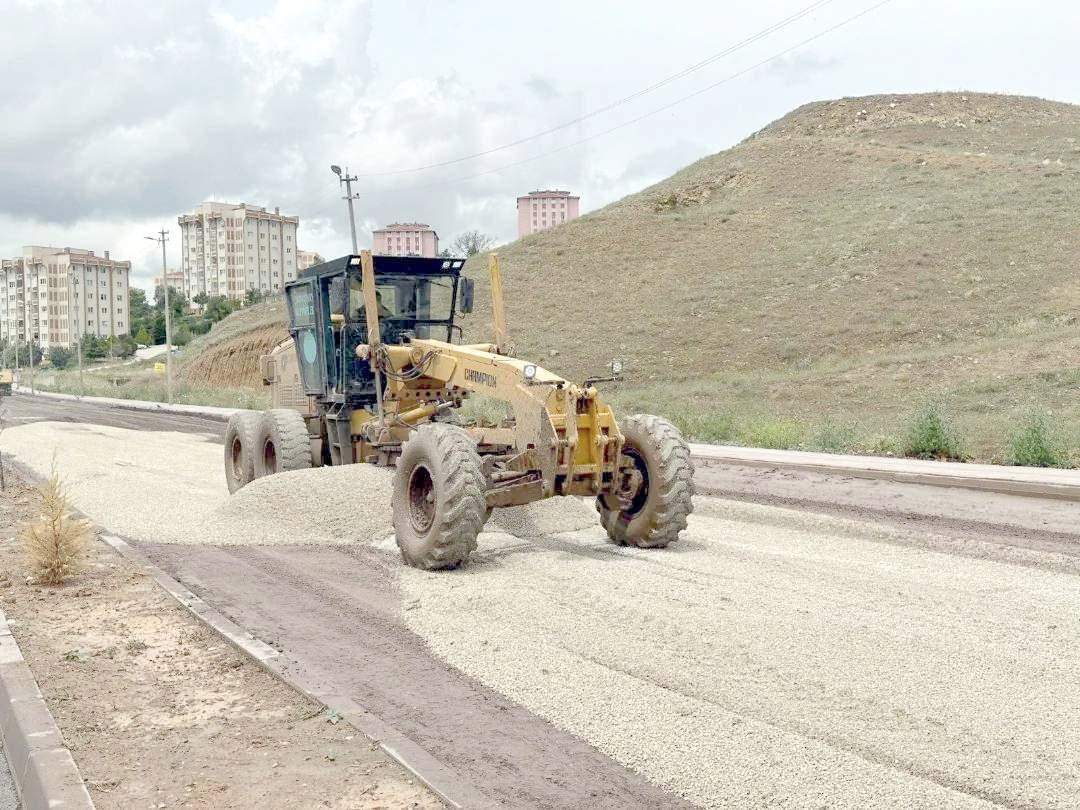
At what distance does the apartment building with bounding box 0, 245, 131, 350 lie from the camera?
156875 millimetres

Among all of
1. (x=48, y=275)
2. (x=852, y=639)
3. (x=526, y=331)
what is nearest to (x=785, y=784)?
(x=852, y=639)

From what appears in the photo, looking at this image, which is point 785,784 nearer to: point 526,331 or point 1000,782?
point 1000,782

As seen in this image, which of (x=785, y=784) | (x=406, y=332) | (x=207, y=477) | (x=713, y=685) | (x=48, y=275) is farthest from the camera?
(x=48, y=275)

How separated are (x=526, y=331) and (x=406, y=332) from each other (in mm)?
36386

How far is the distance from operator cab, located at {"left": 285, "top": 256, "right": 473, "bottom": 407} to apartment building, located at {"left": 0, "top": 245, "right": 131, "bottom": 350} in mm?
152189

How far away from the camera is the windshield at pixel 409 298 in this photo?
12367 millimetres

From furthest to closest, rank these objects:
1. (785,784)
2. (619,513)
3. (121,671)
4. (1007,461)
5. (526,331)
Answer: (526,331)
(1007,461)
(619,513)
(121,671)
(785,784)

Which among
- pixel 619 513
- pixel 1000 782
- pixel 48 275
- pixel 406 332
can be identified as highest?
pixel 48 275

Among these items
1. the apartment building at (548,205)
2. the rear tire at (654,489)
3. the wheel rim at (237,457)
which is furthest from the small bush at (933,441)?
the apartment building at (548,205)

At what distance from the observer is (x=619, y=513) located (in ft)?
33.0

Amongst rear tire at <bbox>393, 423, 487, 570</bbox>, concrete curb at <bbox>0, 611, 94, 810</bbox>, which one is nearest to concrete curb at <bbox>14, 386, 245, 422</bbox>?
rear tire at <bbox>393, 423, 487, 570</bbox>

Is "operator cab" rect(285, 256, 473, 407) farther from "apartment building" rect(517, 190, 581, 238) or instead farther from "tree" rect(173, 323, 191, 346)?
"apartment building" rect(517, 190, 581, 238)

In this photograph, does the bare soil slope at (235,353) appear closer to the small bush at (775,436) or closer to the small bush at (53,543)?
the small bush at (775,436)

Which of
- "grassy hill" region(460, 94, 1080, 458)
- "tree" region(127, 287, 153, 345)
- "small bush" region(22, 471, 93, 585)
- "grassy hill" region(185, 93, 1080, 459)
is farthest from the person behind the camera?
"tree" region(127, 287, 153, 345)
